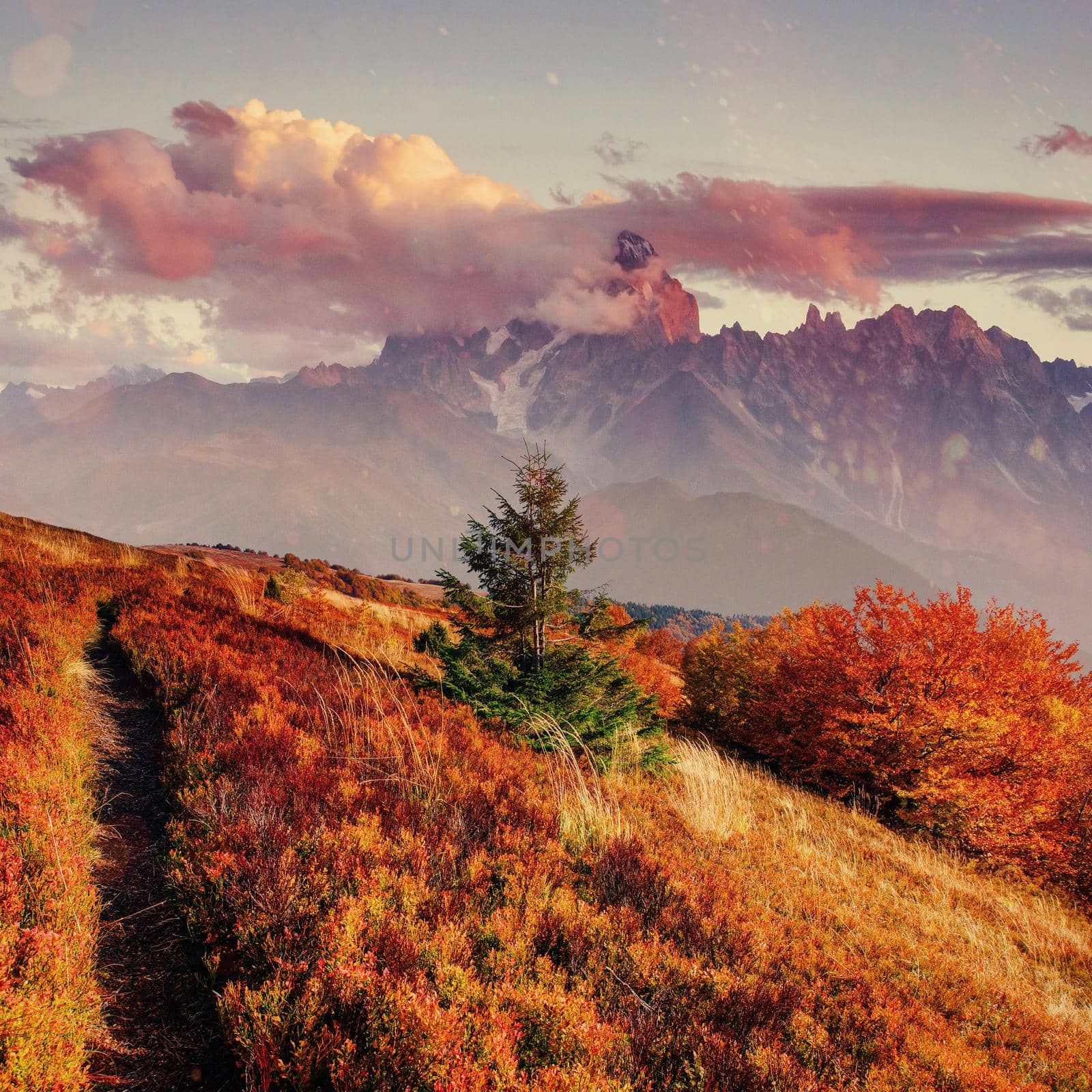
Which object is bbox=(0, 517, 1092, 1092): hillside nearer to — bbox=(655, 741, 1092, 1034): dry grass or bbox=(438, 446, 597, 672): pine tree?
bbox=(655, 741, 1092, 1034): dry grass

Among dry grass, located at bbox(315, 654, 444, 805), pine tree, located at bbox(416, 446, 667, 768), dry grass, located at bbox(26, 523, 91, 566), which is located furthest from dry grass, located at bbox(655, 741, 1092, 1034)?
dry grass, located at bbox(26, 523, 91, 566)

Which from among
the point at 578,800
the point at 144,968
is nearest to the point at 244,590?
the point at 578,800

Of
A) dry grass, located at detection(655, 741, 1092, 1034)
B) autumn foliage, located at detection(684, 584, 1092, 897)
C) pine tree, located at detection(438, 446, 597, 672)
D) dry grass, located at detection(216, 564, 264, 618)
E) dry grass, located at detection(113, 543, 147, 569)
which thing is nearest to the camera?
dry grass, located at detection(655, 741, 1092, 1034)

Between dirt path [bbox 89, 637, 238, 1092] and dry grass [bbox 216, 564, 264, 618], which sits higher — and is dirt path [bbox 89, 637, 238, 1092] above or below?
above

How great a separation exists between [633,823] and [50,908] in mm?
5612

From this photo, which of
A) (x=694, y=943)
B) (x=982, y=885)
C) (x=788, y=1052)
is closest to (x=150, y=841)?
(x=694, y=943)

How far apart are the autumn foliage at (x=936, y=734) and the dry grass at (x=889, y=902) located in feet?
13.8

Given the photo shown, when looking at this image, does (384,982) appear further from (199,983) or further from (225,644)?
(225,644)

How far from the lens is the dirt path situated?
2.86 meters

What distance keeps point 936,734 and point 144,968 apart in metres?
19.1

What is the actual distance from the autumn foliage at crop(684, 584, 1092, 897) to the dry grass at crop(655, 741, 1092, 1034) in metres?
4.21

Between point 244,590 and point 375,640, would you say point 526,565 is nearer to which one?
point 375,640

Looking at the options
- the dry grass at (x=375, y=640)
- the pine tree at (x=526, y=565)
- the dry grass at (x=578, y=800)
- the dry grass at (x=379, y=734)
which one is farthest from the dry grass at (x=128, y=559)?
the dry grass at (x=578, y=800)

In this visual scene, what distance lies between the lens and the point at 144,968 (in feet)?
11.3
